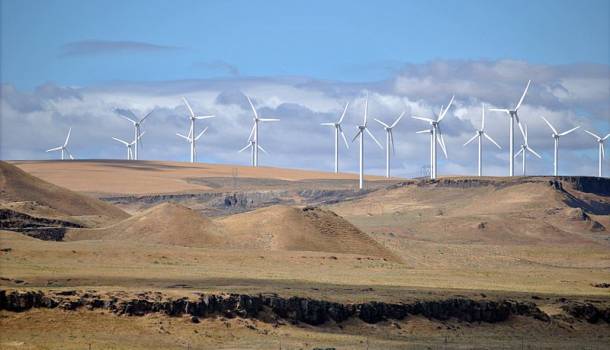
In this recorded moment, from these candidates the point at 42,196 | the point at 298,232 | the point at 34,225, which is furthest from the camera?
the point at 42,196

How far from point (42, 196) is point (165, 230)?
81.5ft

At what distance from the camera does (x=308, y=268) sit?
80.7 metres

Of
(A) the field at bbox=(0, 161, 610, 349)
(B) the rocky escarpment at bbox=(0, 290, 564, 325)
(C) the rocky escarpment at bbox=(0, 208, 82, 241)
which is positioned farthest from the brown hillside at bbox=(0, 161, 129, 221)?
(B) the rocky escarpment at bbox=(0, 290, 564, 325)

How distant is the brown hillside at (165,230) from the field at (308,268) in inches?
5.9

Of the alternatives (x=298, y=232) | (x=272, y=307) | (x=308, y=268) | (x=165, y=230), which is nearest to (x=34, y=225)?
(x=165, y=230)

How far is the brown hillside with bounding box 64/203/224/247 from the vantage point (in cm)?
8981

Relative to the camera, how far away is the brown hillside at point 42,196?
109938 millimetres

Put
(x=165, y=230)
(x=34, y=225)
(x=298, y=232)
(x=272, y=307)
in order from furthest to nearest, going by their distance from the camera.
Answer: (x=298, y=232), (x=34, y=225), (x=165, y=230), (x=272, y=307)

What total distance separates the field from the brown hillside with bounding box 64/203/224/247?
149 millimetres

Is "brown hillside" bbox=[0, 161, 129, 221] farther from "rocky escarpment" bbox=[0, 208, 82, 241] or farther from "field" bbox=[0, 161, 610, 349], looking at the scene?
"rocky escarpment" bbox=[0, 208, 82, 241]

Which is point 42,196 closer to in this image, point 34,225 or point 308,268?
point 34,225

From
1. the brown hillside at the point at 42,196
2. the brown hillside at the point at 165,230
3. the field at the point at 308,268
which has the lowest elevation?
the field at the point at 308,268

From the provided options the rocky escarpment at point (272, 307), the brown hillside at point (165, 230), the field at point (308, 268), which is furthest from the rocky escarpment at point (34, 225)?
the rocky escarpment at point (272, 307)

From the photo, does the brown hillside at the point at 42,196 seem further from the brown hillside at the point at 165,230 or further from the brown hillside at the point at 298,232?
the brown hillside at the point at 298,232
